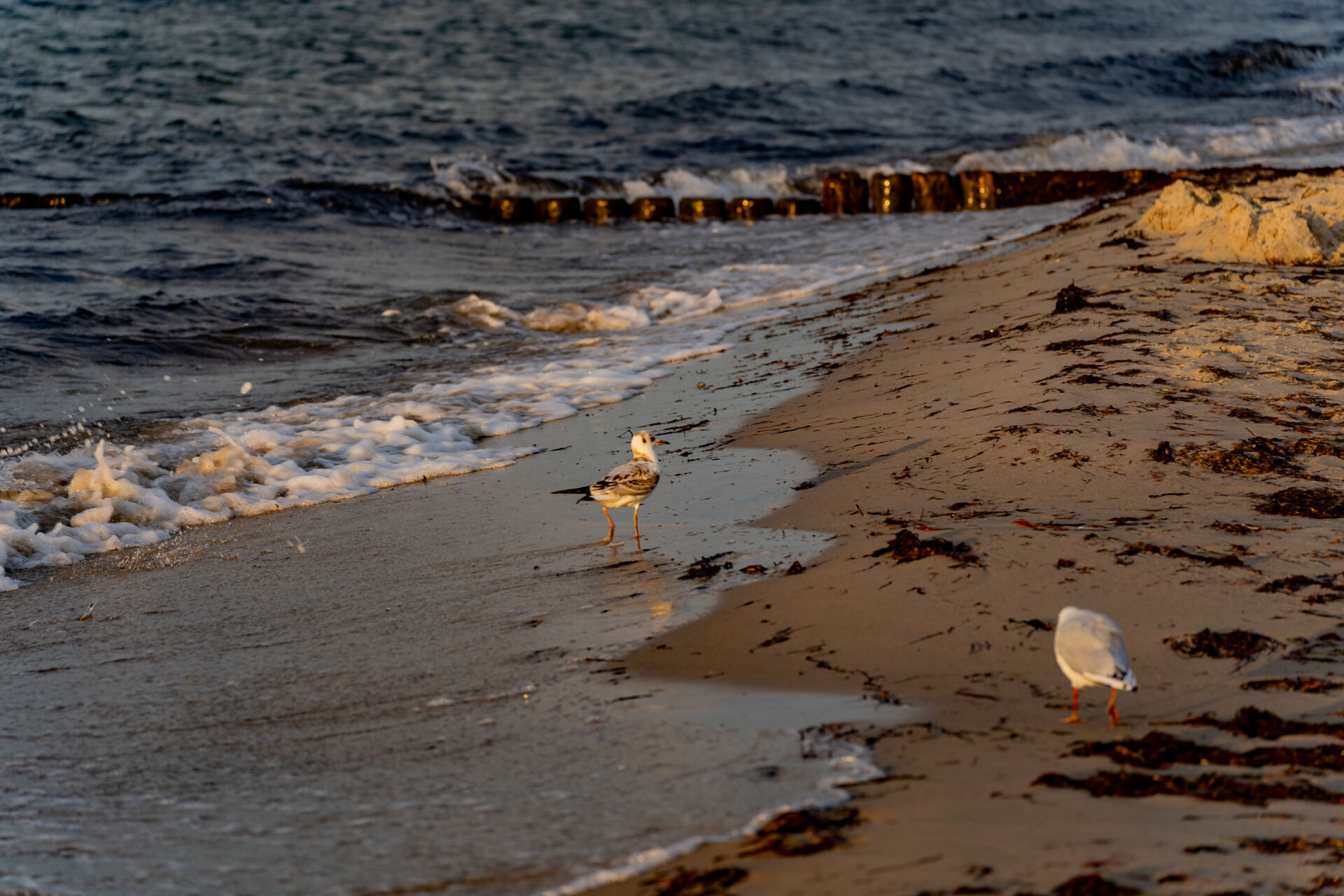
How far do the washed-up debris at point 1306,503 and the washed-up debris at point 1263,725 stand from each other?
1.44 meters

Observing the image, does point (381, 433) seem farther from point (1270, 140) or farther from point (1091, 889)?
point (1270, 140)

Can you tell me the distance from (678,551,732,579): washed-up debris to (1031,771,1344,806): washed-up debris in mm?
1828

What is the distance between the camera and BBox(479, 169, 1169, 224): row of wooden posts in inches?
605

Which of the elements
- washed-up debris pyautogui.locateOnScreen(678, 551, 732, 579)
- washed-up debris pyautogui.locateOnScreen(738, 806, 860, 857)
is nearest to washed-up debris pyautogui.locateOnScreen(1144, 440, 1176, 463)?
washed-up debris pyautogui.locateOnScreen(678, 551, 732, 579)

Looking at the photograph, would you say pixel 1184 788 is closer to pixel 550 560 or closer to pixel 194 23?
pixel 550 560

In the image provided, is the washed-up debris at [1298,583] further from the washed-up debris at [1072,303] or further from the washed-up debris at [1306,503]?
the washed-up debris at [1072,303]

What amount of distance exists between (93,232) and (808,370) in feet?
34.9

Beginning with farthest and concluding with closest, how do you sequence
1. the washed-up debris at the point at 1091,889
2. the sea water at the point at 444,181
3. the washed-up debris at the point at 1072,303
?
the sea water at the point at 444,181 < the washed-up debris at the point at 1072,303 < the washed-up debris at the point at 1091,889

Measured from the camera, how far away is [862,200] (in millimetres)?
15938

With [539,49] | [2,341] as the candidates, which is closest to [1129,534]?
[2,341]

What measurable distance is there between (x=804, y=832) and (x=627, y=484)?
248 cm

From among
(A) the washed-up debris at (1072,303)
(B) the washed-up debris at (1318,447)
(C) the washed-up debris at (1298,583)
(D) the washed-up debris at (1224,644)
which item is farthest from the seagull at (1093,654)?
(A) the washed-up debris at (1072,303)

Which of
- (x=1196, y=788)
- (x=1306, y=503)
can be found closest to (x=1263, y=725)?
(x=1196, y=788)

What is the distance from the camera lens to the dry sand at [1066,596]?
239 centimetres
